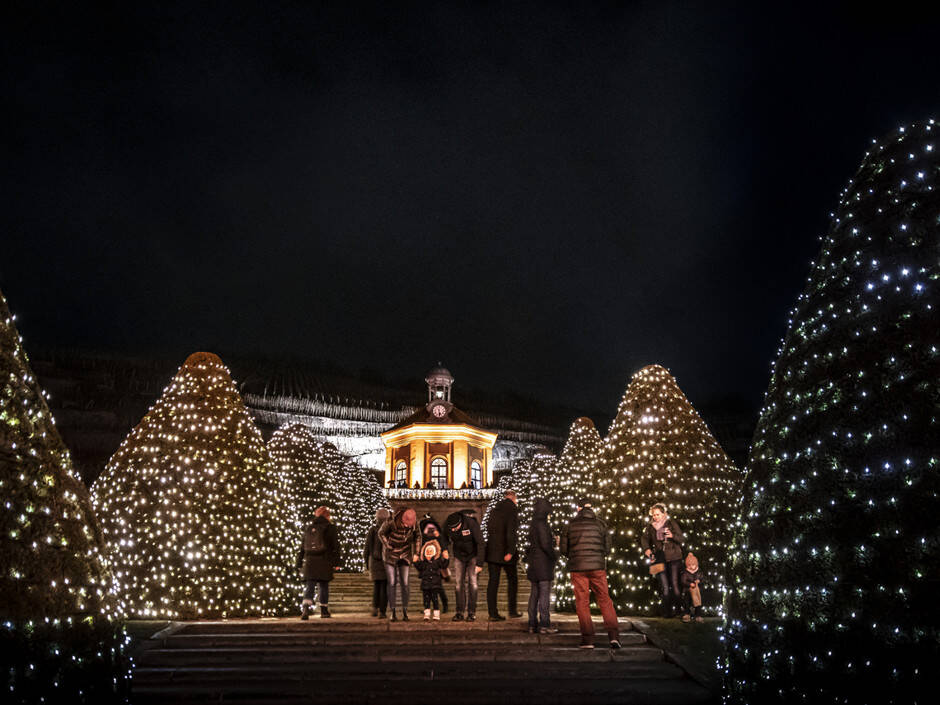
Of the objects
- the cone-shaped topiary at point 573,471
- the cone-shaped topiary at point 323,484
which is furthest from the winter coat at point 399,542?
the cone-shaped topiary at point 323,484

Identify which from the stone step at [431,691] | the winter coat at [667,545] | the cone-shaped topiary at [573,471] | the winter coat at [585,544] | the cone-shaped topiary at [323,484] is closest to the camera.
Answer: the stone step at [431,691]

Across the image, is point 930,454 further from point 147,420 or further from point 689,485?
point 147,420

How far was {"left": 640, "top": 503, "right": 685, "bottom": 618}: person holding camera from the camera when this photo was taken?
11.0m

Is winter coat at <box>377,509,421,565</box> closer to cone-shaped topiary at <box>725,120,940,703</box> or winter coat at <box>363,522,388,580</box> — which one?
winter coat at <box>363,522,388,580</box>

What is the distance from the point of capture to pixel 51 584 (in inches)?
182

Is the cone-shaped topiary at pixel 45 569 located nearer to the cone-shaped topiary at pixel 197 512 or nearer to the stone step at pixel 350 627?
the stone step at pixel 350 627

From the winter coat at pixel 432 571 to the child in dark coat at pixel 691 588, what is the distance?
3.91 m

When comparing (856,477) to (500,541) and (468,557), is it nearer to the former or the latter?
(500,541)

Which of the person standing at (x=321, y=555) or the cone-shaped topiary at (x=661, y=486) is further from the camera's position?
the cone-shaped topiary at (x=661, y=486)

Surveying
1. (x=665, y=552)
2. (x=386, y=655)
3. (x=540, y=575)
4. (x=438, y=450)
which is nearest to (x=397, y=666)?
(x=386, y=655)

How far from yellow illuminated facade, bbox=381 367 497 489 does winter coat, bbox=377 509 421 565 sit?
30.6 meters

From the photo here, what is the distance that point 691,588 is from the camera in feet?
37.1

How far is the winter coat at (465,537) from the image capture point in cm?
1058

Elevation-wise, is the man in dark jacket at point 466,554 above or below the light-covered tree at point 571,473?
below
